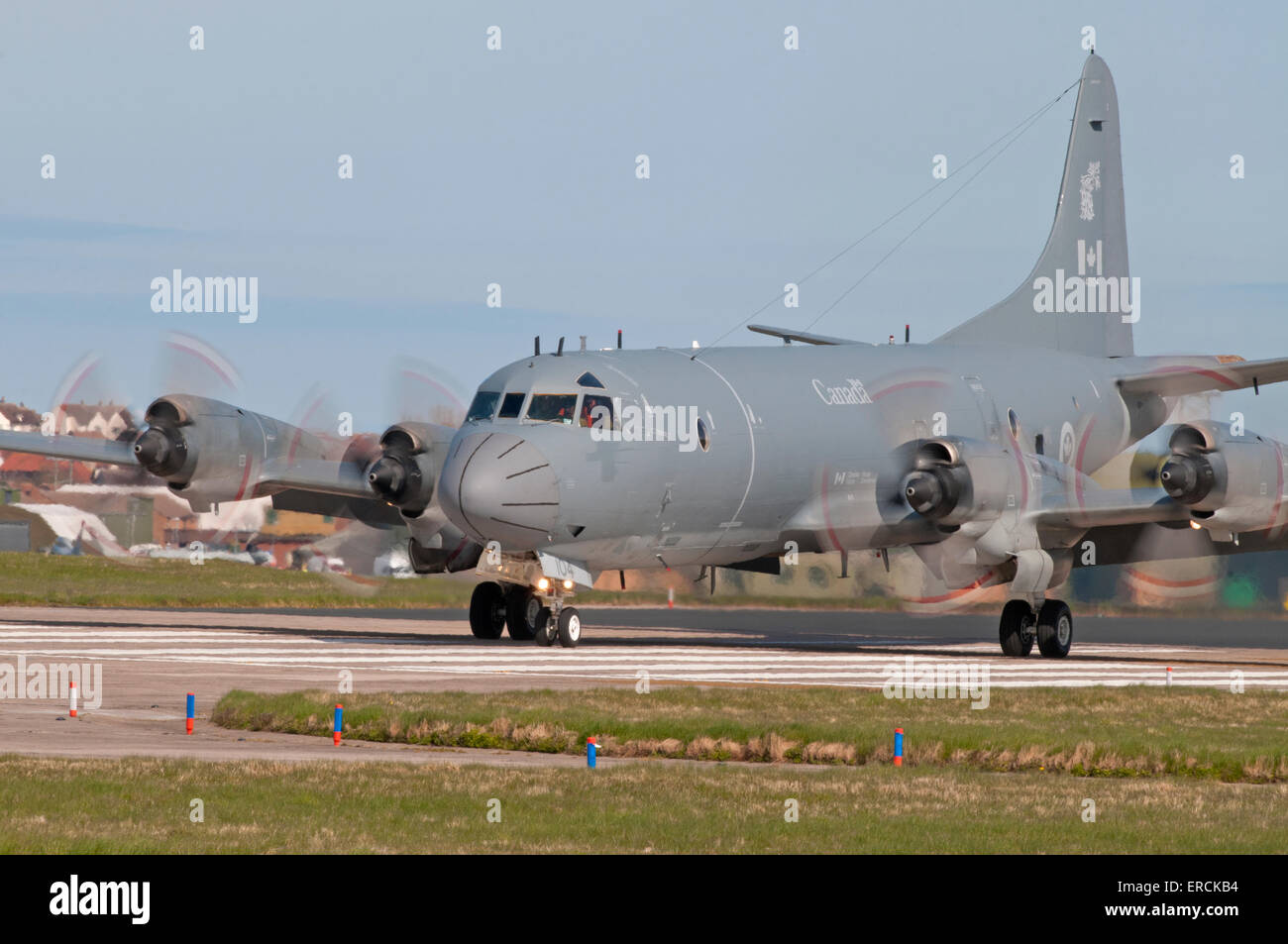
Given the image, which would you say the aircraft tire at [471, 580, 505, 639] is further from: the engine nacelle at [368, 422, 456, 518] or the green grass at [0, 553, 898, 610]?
the green grass at [0, 553, 898, 610]

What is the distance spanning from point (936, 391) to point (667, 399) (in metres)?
6.82

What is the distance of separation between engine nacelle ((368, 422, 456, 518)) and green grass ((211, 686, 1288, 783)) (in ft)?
35.2

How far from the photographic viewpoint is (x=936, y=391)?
33.1 metres

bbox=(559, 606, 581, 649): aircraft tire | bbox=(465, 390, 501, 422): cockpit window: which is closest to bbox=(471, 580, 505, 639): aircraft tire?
bbox=(559, 606, 581, 649): aircraft tire

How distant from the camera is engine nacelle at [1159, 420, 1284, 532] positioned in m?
28.3

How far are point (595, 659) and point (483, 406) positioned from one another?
4.49 metres

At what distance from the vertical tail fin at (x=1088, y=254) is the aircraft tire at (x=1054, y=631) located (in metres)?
9.11
